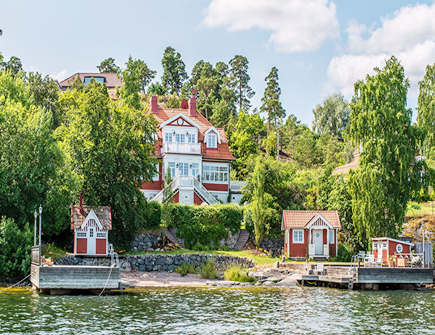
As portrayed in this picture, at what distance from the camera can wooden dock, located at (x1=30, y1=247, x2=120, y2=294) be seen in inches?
1165

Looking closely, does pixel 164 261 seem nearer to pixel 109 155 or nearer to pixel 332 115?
pixel 109 155

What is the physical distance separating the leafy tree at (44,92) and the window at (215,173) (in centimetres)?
1446

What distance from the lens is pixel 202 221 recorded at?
1833 inches

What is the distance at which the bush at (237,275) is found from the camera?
37656 mm

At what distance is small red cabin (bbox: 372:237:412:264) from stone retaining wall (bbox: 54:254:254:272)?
28.6 feet

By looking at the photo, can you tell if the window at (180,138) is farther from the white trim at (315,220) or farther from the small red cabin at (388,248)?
the small red cabin at (388,248)

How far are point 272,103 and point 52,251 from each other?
55.9 metres

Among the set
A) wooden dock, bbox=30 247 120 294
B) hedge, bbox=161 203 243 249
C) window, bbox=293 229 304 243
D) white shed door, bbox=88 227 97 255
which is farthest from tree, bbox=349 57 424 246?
wooden dock, bbox=30 247 120 294

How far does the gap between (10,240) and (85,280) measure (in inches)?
272

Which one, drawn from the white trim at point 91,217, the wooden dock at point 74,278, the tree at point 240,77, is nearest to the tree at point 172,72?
the tree at point 240,77

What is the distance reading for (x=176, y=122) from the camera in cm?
5503

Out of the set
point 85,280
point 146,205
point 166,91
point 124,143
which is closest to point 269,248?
point 146,205

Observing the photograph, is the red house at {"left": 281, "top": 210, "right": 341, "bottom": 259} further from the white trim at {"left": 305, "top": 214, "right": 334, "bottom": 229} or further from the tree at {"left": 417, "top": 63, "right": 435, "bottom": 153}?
the tree at {"left": 417, "top": 63, "right": 435, "bottom": 153}

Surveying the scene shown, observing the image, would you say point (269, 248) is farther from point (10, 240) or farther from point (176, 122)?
point (10, 240)
